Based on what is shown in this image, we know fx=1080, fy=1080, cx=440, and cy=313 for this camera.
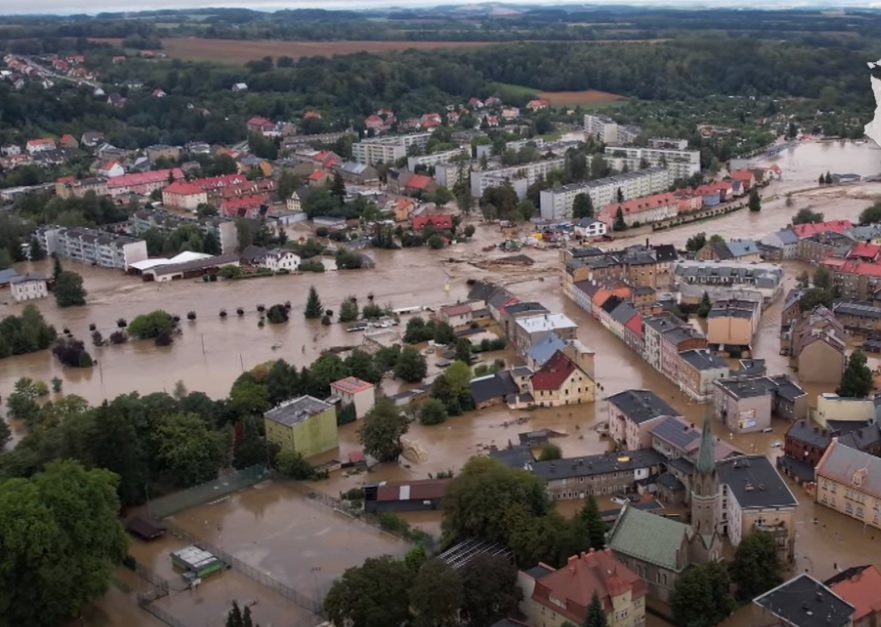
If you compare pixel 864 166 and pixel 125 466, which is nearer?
pixel 125 466

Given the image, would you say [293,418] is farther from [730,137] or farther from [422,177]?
[730,137]

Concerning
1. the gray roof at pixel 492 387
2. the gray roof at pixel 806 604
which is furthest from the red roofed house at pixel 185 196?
the gray roof at pixel 806 604

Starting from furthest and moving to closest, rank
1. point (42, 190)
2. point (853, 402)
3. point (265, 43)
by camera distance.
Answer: point (265, 43) → point (42, 190) → point (853, 402)

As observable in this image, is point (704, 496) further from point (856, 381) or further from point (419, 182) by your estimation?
point (419, 182)

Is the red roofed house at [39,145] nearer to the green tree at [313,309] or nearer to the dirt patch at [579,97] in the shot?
the dirt patch at [579,97]

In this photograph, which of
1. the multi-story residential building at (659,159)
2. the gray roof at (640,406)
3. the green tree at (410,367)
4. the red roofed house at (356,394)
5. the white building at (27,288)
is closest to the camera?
the gray roof at (640,406)

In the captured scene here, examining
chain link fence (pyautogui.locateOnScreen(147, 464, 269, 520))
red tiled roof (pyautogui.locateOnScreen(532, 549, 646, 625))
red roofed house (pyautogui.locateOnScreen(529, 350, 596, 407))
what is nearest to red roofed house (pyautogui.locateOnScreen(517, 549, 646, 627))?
red tiled roof (pyautogui.locateOnScreen(532, 549, 646, 625))

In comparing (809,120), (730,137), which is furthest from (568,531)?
(809,120)

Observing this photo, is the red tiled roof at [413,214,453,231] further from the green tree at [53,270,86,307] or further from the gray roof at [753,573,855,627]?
the gray roof at [753,573,855,627]
